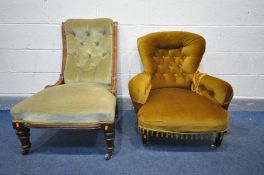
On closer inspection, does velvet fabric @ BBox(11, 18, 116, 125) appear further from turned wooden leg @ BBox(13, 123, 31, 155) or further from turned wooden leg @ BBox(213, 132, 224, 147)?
turned wooden leg @ BBox(213, 132, 224, 147)

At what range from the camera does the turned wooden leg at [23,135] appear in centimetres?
153

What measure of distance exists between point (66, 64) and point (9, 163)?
0.89 m

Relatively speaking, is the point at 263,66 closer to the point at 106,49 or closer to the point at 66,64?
the point at 106,49

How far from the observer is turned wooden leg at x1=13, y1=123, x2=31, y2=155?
1532mm

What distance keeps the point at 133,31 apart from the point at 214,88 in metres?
0.93

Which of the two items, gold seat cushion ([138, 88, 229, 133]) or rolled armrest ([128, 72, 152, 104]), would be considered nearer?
gold seat cushion ([138, 88, 229, 133])

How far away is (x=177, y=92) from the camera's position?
71.9 inches

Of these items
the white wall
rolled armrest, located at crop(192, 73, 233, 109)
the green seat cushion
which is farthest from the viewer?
the white wall

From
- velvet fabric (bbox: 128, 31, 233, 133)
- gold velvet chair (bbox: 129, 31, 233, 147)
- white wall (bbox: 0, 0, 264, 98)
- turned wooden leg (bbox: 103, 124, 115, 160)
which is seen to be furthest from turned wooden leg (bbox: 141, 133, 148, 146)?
white wall (bbox: 0, 0, 264, 98)

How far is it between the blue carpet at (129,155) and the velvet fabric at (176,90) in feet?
0.79

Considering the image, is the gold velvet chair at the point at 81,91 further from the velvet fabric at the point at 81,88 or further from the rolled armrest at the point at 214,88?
the rolled armrest at the point at 214,88

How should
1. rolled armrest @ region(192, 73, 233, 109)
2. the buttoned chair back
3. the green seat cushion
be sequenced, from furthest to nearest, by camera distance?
the buttoned chair back
rolled armrest @ region(192, 73, 233, 109)
the green seat cushion

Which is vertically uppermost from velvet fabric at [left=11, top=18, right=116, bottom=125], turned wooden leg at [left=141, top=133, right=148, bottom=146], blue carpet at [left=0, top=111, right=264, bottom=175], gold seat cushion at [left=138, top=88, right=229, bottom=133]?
velvet fabric at [left=11, top=18, right=116, bottom=125]

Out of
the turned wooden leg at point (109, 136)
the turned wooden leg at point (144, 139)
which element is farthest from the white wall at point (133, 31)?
the turned wooden leg at point (109, 136)
